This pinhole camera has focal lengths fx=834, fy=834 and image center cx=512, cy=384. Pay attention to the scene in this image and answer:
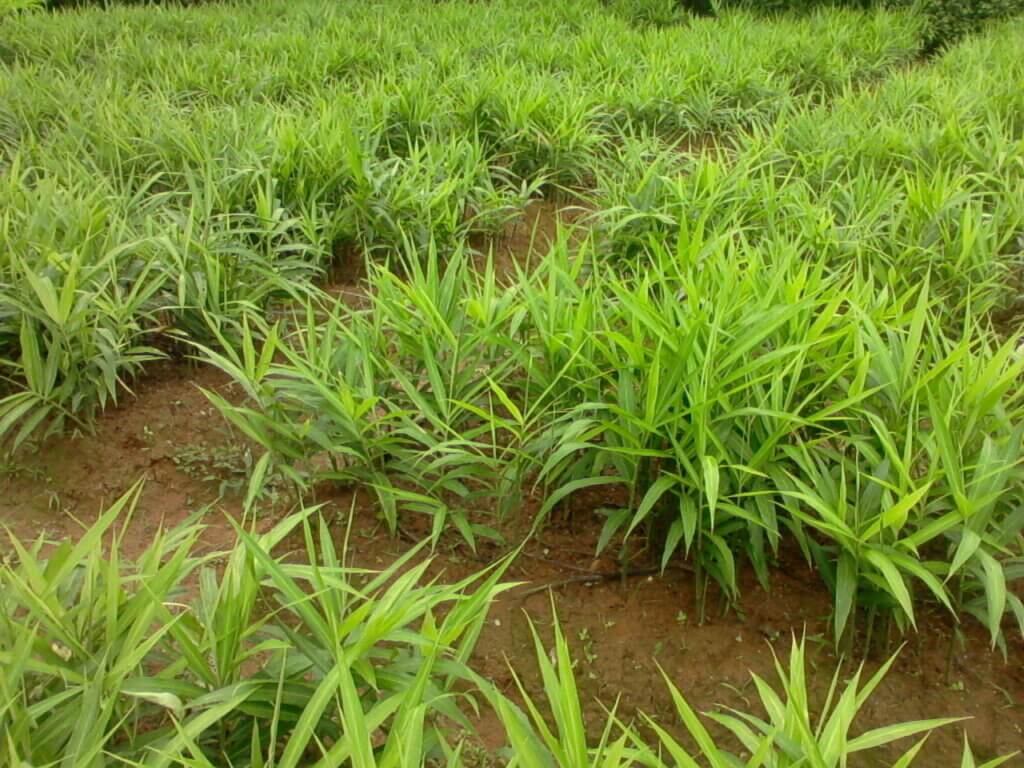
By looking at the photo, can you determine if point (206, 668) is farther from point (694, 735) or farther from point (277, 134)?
point (277, 134)

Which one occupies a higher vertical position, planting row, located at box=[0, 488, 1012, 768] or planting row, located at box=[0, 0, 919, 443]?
planting row, located at box=[0, 0, 919, 443]

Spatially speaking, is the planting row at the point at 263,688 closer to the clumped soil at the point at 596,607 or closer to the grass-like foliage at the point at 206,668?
the grass-like foliage at the point at 206,668

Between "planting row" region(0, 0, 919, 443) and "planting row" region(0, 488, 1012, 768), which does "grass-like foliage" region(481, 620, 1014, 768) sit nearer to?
"planting row" region(0, 488, 1012, 768)

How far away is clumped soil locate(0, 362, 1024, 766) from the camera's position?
1.53 metres

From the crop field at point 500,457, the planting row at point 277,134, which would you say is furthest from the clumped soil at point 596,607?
the planting row at point 277,134

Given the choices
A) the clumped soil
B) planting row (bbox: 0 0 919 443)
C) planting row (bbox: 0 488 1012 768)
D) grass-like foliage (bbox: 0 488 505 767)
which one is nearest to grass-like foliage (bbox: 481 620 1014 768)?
planting row (bbox: 0 488 1012 768)

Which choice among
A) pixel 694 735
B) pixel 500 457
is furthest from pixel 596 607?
pixel 694 735

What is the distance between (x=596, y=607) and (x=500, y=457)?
0.39m

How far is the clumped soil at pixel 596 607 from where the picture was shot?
1533 mm

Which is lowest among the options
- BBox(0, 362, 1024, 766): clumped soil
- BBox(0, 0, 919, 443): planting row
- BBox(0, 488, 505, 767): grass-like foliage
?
BBox(0, 362, 1024, 766): clumped soil

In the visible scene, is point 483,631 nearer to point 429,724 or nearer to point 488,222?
point 429,724

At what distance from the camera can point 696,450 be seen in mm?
1596

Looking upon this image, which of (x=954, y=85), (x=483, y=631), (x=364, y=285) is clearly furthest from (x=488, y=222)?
(x=954, y=85)

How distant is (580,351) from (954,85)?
330 centimetres
